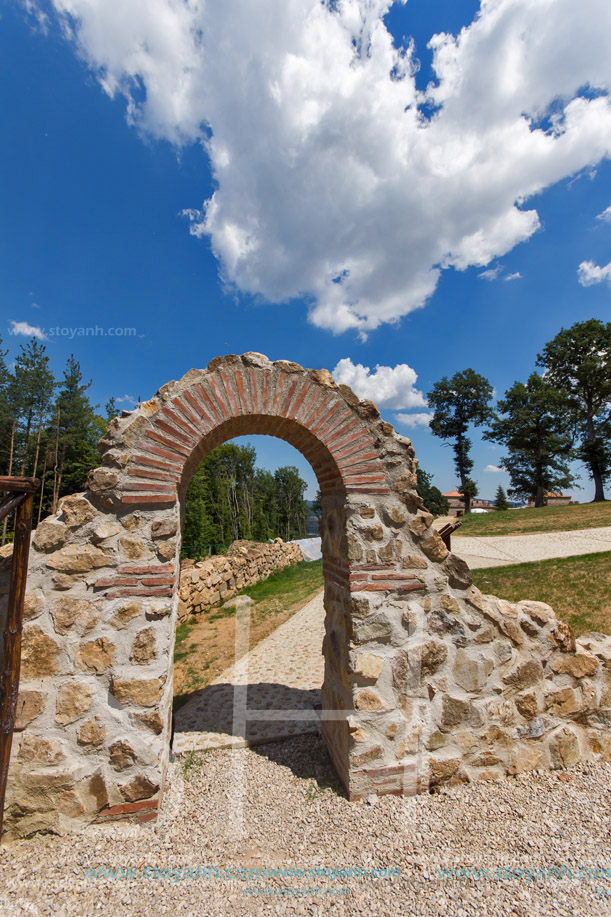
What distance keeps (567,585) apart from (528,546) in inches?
194

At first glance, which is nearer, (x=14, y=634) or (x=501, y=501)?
(x=14, y=634)

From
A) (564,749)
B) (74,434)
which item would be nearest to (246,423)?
(564,749)

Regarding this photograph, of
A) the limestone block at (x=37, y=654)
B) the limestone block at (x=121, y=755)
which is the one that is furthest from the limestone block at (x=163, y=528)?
the limestone block at (x=121, y=755)

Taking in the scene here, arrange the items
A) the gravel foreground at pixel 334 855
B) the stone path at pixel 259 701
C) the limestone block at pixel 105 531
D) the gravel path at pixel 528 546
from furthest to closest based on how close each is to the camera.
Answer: the gravel path at pixel 528 546 → the stone path at pixel 259 701 → the limestone block at pixel 105 531 → the gravel foreground at pixel 334 855

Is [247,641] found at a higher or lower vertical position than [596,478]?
lower

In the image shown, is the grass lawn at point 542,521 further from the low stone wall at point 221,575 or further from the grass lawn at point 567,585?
the low stone wall at point 221,575

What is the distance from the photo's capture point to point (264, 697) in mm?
4977

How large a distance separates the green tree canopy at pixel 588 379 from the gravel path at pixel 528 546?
14.4 metres

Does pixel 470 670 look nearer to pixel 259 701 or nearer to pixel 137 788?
pixel 137 788

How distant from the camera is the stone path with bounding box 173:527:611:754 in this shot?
4.05 metres

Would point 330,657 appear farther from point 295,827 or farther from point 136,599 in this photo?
point 136,599

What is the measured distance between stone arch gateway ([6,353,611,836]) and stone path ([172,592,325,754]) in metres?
0.93

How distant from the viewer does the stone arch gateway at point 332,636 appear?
2656 mm

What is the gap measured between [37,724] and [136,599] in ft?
3.16
